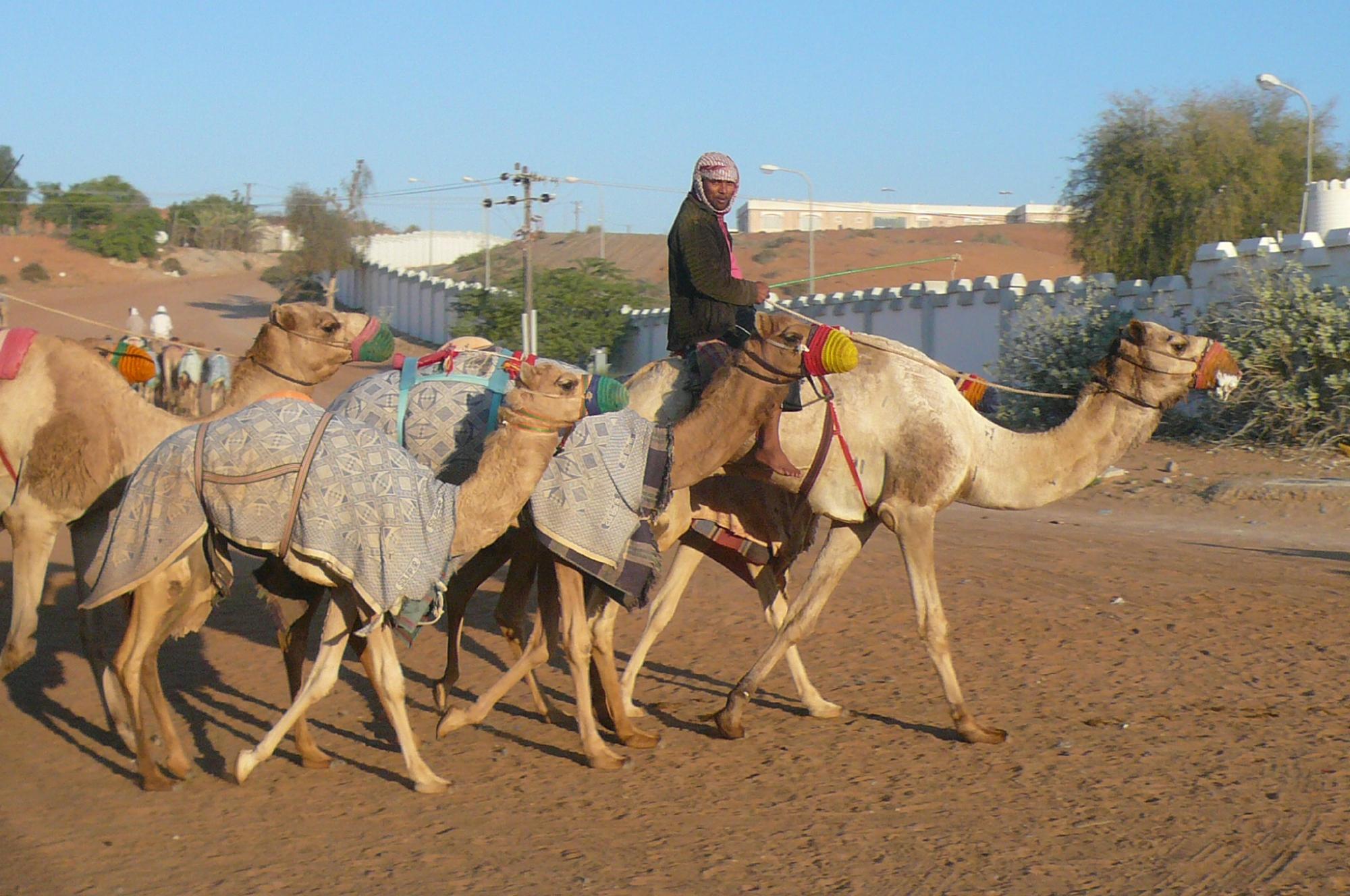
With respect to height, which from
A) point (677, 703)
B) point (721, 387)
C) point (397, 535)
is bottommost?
point (677, 703)

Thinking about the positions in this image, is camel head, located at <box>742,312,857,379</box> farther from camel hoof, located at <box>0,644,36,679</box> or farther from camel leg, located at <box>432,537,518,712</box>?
camel hoof, located at <box>0,644,36,679</box>

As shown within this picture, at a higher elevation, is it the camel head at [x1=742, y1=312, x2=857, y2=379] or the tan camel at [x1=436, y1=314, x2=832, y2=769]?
the camel head at [x1=742, y1=312, x2=857, y2=379]

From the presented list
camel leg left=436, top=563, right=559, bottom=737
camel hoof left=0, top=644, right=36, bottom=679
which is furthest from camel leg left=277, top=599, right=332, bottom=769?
camel hoof left=0, top=644, right=36, bottom=679

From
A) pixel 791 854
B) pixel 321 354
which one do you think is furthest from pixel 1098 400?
pixel 321 354

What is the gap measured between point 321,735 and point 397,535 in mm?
1995

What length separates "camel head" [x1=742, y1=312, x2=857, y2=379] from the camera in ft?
22.0

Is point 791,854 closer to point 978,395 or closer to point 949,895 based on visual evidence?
point 949,895

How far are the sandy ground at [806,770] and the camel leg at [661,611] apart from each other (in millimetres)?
229

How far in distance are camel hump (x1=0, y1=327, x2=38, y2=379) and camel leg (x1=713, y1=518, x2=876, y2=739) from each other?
4047 mm

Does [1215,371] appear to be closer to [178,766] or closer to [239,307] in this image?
[178,766]

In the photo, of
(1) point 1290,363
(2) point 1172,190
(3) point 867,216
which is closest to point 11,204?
(3) point 867,216

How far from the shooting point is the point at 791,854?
212 inches

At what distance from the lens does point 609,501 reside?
258 inches

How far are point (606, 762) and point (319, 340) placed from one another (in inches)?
101
